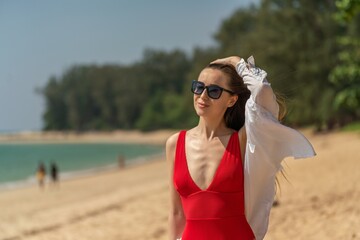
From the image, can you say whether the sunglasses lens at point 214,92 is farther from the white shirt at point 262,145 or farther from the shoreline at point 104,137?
the shoreline at point 104,137

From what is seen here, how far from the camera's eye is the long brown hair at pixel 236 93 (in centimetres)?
269

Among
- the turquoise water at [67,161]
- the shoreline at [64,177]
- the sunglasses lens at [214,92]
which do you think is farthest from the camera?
the turquoise water at [67,161]

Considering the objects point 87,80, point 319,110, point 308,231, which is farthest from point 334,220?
point 87,80

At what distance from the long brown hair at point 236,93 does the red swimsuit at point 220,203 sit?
7.9 inches

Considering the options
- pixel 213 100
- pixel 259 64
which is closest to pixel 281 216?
pixel 213 100

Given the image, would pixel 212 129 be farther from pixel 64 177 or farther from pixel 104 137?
pixel 104 137

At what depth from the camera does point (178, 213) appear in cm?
276

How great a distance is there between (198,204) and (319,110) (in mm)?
41712

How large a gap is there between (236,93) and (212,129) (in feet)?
0.72

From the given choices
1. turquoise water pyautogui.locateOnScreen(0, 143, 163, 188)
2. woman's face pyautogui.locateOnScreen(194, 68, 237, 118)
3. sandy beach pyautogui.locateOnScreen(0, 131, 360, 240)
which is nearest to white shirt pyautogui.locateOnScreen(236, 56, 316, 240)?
woman's face pyautogui.locateOnScreen(194, 68, 237, 118)

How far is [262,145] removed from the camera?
8.09ft

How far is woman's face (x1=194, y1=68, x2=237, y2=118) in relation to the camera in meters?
2.65

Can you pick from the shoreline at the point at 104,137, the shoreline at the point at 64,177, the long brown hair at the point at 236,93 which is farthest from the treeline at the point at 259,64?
the shoreline at the point at 64,177

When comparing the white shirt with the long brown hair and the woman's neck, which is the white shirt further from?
the woman's neck
